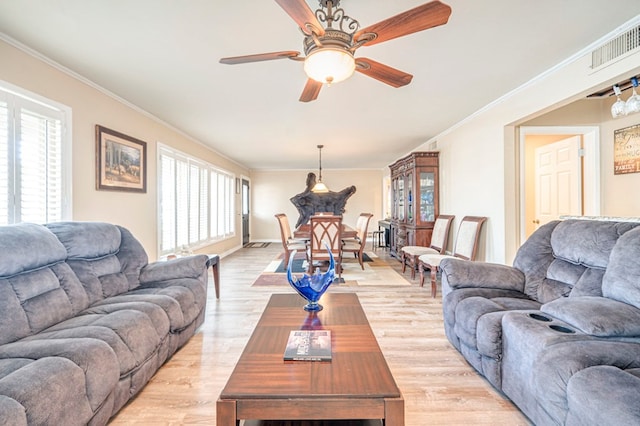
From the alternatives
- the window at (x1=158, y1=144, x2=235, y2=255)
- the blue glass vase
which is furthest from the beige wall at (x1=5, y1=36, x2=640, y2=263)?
the blue glass vase

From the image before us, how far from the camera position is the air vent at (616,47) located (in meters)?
1.97

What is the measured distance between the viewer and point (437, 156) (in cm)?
517

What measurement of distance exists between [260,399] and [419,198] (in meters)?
4.61

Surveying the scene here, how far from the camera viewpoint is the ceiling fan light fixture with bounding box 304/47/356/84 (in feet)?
5.17

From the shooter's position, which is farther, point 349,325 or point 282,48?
point 282,48

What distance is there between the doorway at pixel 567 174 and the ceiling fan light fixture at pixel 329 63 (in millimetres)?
2800

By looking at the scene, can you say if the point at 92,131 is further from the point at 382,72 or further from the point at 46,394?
the point at 382,72

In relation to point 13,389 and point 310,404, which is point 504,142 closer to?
point 310,404

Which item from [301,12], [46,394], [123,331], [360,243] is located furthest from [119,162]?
[360,243]

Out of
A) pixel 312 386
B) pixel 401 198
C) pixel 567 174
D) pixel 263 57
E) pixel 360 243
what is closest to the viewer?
pixel 312 386

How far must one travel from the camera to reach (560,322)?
1.59m

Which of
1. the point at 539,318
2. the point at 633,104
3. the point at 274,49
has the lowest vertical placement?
the point at 539,318

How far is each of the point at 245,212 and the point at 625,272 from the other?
832cm

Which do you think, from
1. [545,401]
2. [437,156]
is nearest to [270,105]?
[437,156]
